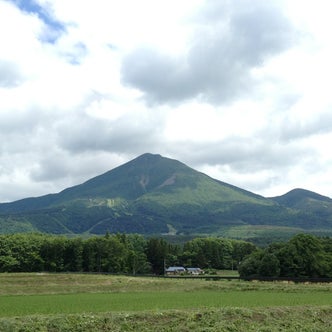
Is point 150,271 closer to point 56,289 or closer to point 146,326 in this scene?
point 56,289

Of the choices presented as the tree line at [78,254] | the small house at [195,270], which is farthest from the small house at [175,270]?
the tree line at [78,254]

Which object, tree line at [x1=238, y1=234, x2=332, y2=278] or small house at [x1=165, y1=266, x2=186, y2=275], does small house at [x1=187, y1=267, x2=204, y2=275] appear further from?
tree line at [x1=238, y1=234, x2=332, y2=278]

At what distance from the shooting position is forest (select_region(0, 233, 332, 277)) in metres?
94.5

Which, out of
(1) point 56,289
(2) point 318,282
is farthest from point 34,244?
(2) point 318,282

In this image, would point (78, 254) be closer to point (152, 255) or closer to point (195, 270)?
point (152, 255)

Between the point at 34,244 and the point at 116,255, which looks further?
the point at 116,255

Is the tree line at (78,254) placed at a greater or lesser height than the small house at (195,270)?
greater

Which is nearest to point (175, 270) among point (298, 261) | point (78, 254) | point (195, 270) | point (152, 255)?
point (195, 270)

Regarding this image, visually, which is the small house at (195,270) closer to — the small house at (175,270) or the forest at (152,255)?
the small house at (175,270)

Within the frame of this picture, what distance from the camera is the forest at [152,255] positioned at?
94500 millimetres

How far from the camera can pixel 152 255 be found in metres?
147

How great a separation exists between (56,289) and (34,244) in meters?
52.8

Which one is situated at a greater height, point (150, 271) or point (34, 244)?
point (34, 244)

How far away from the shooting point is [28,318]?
24969 millimetres
